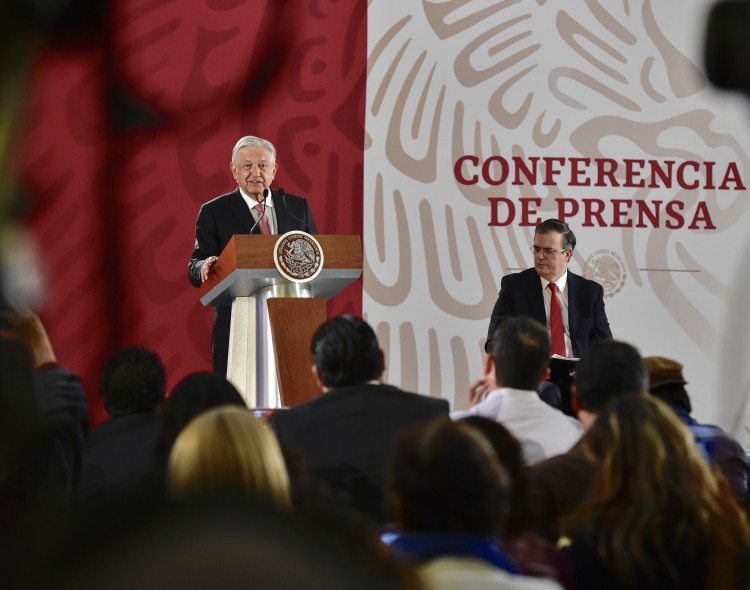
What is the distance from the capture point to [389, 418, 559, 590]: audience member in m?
1.07

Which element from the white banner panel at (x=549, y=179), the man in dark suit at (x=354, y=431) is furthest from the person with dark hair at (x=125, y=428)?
the white banner panel at (x=549, y=179)

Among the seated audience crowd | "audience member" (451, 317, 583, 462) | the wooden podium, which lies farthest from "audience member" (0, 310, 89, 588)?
the wooden podium

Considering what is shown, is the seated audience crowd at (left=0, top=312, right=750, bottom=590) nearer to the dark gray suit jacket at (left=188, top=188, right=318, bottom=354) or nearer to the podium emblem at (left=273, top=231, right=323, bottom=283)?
the podium emblem at (left=273, top=231, right=323, bottom=283)

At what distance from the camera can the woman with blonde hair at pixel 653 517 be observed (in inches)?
56.2

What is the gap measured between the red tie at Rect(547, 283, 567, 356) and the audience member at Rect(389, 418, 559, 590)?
3.44 m

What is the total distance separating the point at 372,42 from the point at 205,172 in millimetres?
1168

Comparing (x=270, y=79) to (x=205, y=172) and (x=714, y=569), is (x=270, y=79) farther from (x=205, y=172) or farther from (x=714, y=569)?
(x=714, y=569)

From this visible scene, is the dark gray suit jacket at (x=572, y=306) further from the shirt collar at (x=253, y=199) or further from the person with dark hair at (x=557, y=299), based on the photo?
the shirt collar at (x=253, y=199)

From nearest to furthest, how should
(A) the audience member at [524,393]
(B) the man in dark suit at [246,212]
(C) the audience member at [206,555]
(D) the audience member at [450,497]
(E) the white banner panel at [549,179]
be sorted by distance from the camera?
1. (C) the audience member at [206,555]
2. (D) the audience member at [450,497]
3. (A) the audience member at [524,393]
4. (B) the man in dark suit at [246,212]
5. (E) the white banner panel at [549,179]

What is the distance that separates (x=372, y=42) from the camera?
5676 mm

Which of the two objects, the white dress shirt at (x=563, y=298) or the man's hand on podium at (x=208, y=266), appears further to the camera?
the white dress shirt at (x=563, y=298)

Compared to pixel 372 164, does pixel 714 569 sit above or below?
below

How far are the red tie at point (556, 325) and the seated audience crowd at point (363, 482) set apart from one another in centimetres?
182

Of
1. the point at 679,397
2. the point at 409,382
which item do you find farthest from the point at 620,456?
the point at 409,382
